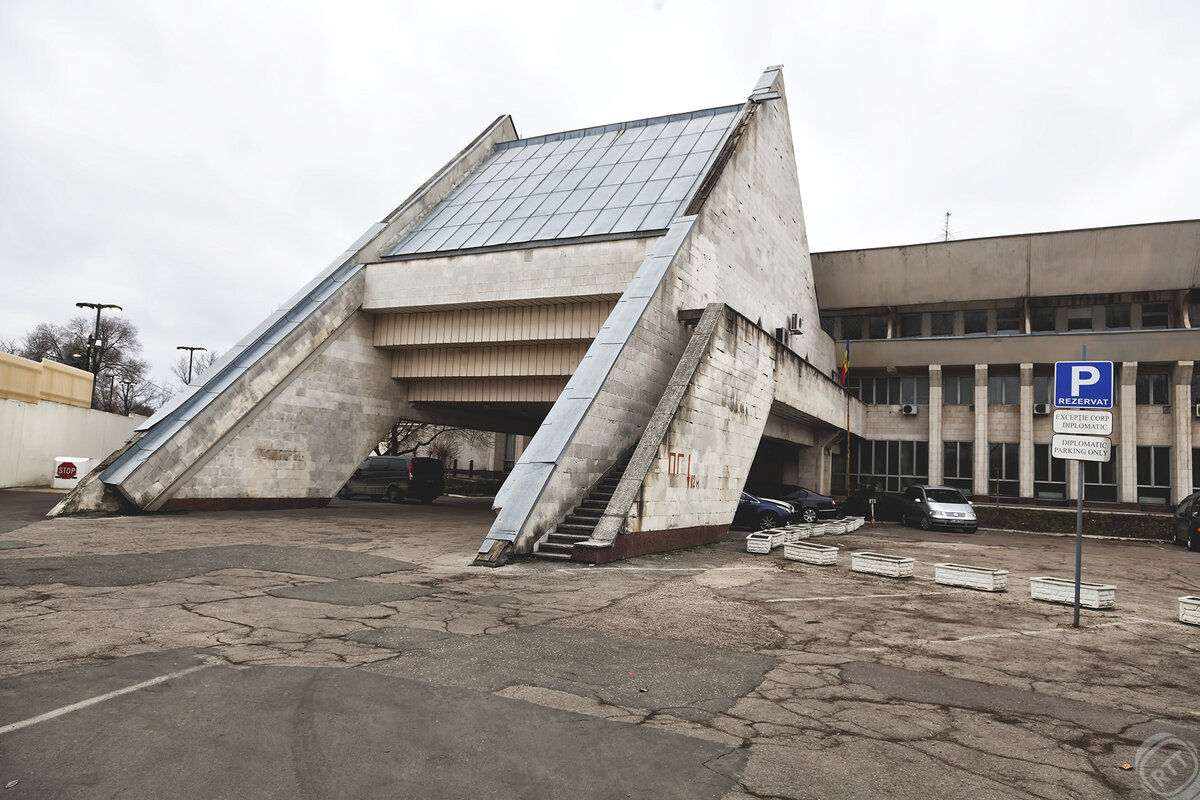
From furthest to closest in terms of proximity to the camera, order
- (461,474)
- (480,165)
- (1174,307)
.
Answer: (461,474) < (1174,307) < (480,165)

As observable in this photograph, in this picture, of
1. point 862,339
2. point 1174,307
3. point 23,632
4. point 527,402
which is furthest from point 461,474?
point 23,632

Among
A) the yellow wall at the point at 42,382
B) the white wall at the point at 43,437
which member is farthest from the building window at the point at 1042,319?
the yellow wall at the point at 42,382

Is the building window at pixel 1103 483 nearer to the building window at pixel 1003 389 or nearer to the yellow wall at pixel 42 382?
the building window at pixel 1003 389

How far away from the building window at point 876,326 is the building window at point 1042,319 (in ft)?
21.2

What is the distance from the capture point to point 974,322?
35.8 m

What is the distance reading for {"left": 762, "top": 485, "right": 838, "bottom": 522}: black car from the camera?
22.0 m

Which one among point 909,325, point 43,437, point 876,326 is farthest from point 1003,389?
point 43,437

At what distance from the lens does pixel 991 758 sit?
13.5 ft

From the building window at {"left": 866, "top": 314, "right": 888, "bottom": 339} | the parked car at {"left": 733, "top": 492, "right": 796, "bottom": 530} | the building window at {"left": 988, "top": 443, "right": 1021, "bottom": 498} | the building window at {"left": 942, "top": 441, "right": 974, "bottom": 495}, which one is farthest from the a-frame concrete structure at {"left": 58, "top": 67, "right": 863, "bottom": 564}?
the building window at {"left": 866, "top": 314, "right": 888, "bottom": 339}

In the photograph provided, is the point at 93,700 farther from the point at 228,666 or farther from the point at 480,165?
the point at 480,165

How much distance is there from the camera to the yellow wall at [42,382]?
23234 millimetres

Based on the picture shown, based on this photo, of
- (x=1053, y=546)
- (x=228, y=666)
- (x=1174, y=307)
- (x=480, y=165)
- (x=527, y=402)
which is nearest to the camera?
(x=228, y=666)

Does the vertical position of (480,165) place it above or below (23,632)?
above

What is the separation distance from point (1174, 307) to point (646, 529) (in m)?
32.6
